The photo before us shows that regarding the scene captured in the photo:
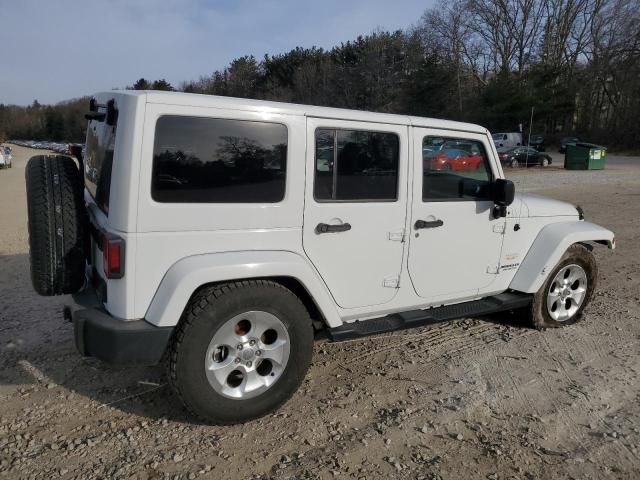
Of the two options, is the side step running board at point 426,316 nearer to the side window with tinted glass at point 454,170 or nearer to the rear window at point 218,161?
the side window with tinted glass at point 454,170

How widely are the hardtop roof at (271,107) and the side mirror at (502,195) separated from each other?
0.56 meters

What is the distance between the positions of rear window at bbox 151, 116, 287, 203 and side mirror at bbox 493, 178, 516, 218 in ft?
6.02

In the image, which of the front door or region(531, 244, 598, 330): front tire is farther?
region(531, 244, 598, 330): front tire

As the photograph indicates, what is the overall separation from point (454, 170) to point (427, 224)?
55cm

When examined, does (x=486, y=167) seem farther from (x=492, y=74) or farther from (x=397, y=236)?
(x=492, y=74)

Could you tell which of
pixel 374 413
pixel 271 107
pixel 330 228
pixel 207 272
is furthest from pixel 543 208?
pixel 207 272

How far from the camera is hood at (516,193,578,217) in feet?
14.3

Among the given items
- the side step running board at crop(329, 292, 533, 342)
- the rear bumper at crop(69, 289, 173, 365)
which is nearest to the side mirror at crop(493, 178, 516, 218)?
the side step running board at crop(329, 292, 533, 342)

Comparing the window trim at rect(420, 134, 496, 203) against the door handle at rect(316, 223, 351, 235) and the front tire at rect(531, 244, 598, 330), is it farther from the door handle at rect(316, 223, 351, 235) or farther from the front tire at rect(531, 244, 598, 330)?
the front tire at rect(531, 244, 598, 330)

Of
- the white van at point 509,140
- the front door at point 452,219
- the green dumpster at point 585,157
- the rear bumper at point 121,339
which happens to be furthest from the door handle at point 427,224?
the white van at point 509,140

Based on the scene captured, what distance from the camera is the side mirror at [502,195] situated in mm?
3861

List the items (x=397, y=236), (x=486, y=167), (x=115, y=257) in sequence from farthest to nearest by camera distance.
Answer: (x=486, y=167), (x=397, y=236), (x=115, y=257)

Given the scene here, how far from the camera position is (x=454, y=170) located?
3.88m

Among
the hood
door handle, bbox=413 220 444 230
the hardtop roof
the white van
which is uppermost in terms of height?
the white van
